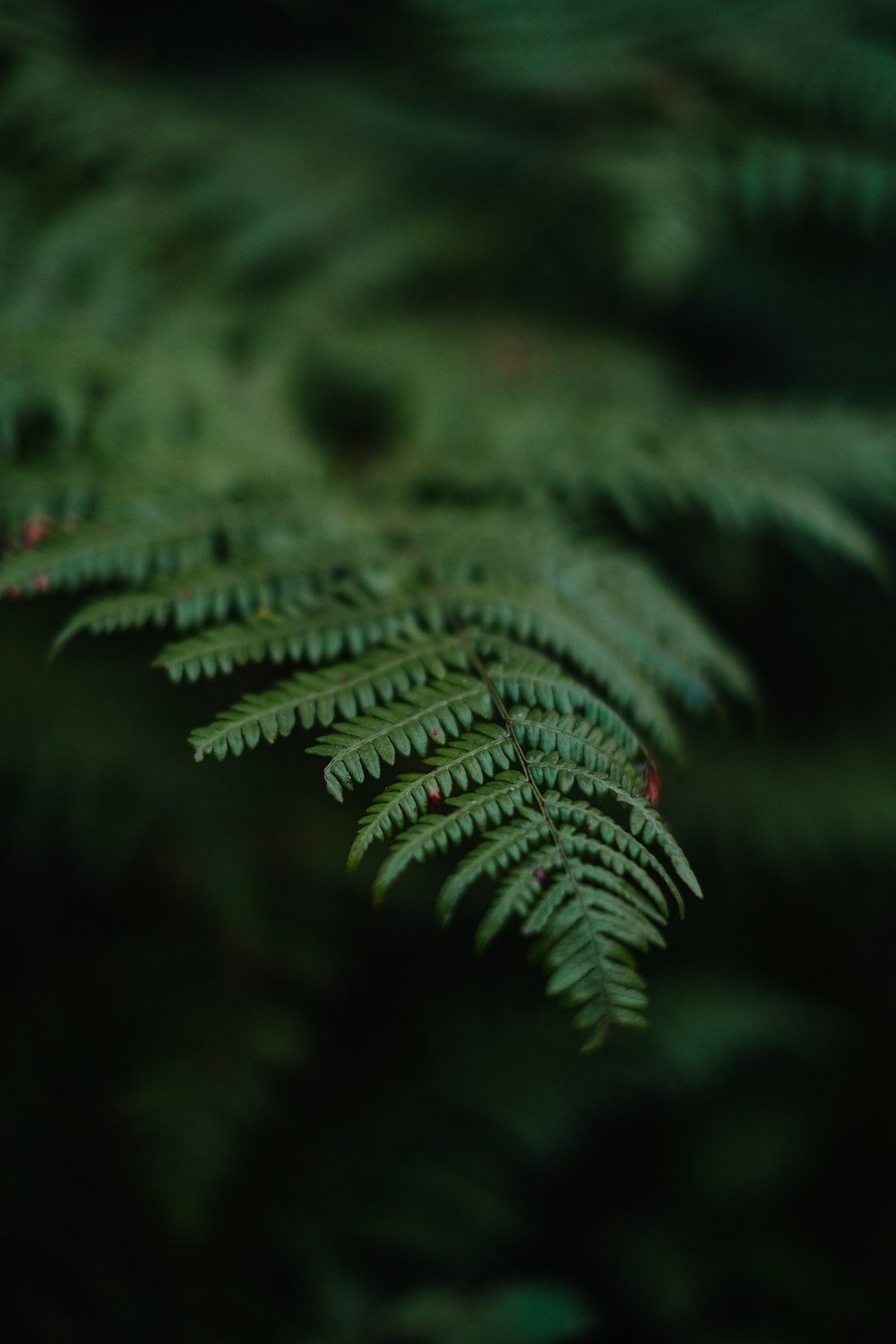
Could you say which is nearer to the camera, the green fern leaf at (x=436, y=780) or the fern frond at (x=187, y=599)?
the green fern leaf at (x=436, y=780)

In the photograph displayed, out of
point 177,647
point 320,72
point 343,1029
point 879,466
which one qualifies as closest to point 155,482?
point 177,647

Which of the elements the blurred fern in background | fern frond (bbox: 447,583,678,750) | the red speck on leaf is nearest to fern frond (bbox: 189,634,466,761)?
the blurred fern in background

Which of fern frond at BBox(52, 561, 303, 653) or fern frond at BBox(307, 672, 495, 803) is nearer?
fern frond at BBox(307, 672, 495, 803)

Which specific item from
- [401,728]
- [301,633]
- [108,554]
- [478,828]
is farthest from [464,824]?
[108,554]

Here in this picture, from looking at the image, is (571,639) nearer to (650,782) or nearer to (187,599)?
(650,782)

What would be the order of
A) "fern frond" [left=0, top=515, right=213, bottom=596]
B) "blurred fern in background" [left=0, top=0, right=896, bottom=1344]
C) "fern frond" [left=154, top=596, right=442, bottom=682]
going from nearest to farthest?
"fern frond" [left=154, top=596, right=442, bottom=682] → "fern frond" [left=0, top=515, right=213, bottom=596] → "blurred fern in background" [left=0, top=0, right=896, bottom=1344]

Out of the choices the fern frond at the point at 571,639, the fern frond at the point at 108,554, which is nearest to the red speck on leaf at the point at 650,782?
the fern frond at the point at 571,639

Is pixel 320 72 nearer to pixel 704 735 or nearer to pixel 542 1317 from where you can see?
pixel 704 735

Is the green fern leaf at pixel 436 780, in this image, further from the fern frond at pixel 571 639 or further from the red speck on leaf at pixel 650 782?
the fern frond at pixel 571 639

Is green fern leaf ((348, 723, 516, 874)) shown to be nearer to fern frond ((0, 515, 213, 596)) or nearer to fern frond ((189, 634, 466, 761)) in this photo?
fern frond ((189, 634, 466, 761))
